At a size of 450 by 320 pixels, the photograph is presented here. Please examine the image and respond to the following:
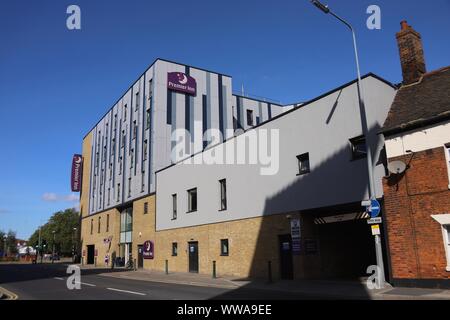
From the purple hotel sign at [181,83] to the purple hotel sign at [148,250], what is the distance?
14600 mm

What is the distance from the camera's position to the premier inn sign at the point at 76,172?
198 ft

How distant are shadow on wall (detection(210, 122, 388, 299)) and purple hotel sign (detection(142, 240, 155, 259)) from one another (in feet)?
47.6

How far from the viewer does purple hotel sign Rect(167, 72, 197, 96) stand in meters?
37.8

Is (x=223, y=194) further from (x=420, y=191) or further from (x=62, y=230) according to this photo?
(x=62, y=230)

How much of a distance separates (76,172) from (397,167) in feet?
179

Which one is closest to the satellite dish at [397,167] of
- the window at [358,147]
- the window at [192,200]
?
the window at [358,147]

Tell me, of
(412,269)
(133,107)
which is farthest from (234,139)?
(133,107)

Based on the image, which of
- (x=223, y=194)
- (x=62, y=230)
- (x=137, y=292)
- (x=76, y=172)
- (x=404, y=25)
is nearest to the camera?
(x=137, y=292)

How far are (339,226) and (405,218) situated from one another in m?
6.03

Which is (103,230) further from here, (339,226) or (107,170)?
(339,226)

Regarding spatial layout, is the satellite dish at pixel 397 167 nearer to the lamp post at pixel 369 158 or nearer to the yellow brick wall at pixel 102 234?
the lamp post at pixel 369 158

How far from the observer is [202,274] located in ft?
86.6

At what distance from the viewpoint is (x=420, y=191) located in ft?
47.0

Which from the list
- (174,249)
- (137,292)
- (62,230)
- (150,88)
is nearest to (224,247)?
(174,249)
